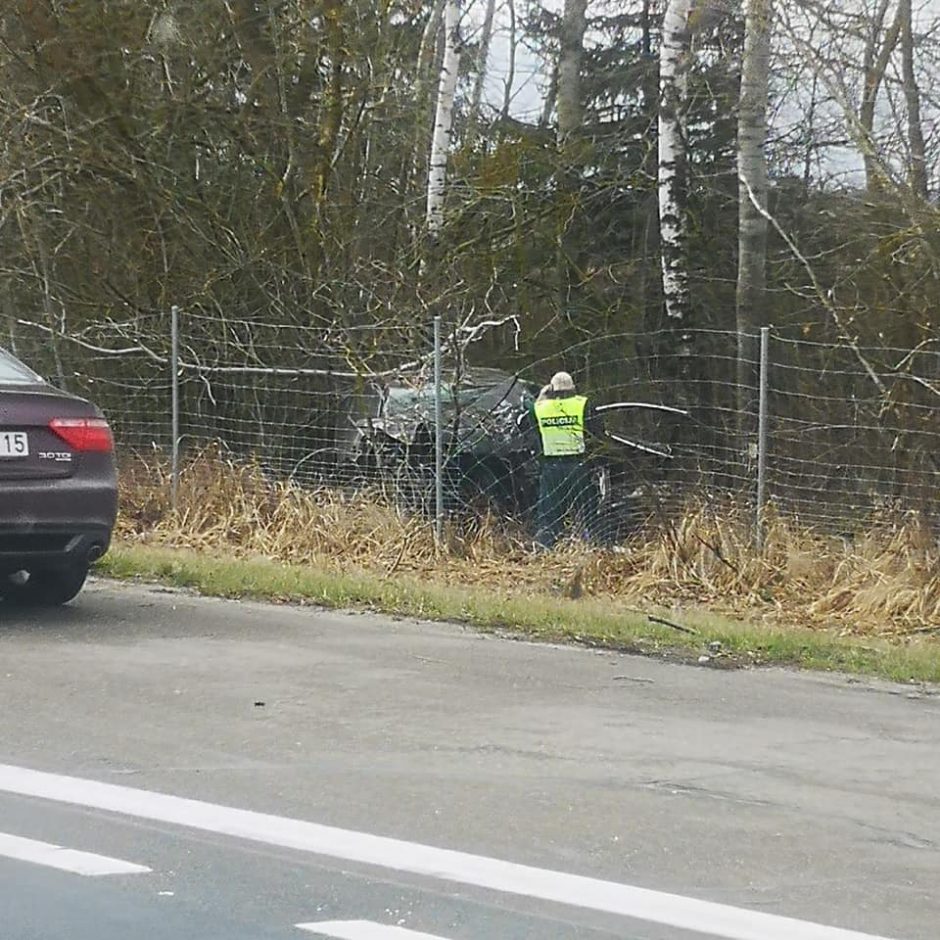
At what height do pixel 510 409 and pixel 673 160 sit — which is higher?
pixel 673 160

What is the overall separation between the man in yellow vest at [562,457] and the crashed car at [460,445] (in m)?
0.30

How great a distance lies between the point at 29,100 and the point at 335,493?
5322 mm

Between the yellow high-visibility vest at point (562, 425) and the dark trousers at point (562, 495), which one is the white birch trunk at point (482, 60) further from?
the dark trousers at point (562, 495)

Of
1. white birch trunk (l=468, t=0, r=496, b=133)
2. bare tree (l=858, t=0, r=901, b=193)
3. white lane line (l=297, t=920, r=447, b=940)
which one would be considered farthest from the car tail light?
white birch trunk (l=468, t=0, r=496, b=133)

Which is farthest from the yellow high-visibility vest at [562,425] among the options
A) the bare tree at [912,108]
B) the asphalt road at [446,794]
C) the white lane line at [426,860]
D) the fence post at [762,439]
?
the white lane line at [426,860]

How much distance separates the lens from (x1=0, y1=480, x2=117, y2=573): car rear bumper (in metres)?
9.67

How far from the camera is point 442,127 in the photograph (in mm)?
17812

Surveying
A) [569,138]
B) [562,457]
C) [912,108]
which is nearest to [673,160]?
[912,108]

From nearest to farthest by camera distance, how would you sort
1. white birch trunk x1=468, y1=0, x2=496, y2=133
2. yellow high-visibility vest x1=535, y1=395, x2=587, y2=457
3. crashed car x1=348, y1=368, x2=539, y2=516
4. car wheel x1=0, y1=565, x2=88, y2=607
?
car wheel x1=0, y1=565, x2=88, y2=607
yellow high-visibility vest x1=535, y1=395, x2=587, y2=457
crashed car x1=348, y1=368, x2=539, y2=516
white birch trunk x1=468, y1=0, x2=496, y2=133

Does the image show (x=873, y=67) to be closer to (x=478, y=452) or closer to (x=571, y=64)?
(x=478, y=452)

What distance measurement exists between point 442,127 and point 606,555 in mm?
6247

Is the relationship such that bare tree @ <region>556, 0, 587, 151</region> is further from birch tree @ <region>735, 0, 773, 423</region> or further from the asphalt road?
the asphalt road

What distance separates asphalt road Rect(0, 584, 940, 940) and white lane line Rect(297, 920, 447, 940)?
0.01 m

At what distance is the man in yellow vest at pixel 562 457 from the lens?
46.8 ft
